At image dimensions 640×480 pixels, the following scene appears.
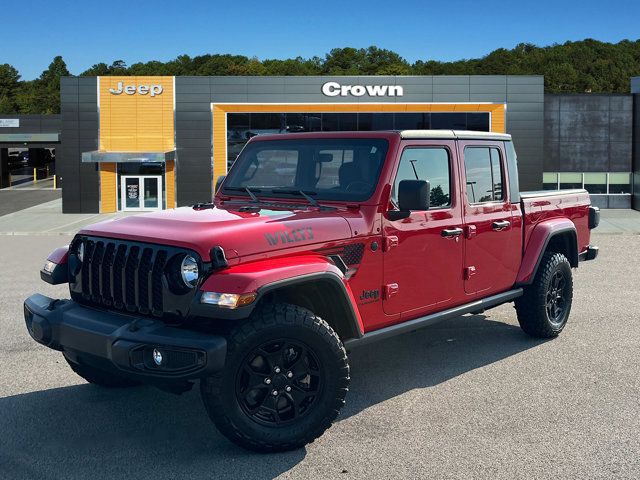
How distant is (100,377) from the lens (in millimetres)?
5664

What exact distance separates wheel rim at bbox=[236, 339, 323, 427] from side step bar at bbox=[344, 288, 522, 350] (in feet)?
1.40

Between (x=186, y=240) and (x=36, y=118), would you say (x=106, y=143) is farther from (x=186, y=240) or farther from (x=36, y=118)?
(x=186, y=240)

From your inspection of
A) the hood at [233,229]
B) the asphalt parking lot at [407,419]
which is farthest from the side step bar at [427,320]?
the hood at [233,229]

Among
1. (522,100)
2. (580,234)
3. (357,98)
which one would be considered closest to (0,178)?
(357,98)

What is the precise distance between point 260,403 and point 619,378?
3222 millimetres

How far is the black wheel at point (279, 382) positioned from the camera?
13.9 feet

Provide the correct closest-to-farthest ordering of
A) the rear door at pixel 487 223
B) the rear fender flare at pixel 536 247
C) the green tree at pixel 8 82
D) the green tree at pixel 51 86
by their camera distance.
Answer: the rear door at pixel 487 223
the rear fender flare at pixel 536 247
the green tree at pixel 51 86
the green tree at pixel 8 82

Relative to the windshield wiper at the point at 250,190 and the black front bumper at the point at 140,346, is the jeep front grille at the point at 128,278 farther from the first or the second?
the windshield wiper at the point at 250,190

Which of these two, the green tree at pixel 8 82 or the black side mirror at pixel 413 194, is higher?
the green tree at pixel 8 82

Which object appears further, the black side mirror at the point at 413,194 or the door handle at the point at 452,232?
the door handle at the point at 452,232

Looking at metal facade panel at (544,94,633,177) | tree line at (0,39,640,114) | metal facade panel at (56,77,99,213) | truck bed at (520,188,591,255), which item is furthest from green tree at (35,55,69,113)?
truck bed at (520,188,591,255)

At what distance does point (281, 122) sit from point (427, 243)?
31.7m

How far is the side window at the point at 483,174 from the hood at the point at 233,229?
62.2 inches

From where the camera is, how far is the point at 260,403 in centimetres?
443
